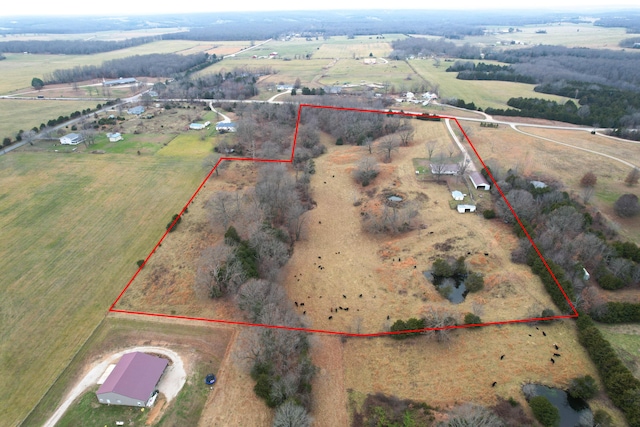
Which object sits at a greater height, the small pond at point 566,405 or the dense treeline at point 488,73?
the dense treeline at point 488,73

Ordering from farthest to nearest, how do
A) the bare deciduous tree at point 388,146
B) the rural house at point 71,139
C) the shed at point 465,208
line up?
the rural house at point 71,139
the bare deciduous tree at point 388,146
the shed at point 465,208

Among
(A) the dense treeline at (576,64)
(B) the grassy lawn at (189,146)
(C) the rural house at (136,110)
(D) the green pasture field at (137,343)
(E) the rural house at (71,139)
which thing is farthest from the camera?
(A) the dense treeline at (576,64)

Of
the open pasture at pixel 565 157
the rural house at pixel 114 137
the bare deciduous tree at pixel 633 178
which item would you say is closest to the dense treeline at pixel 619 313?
the open pasture at pixel 565 157

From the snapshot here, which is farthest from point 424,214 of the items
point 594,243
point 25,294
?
point 25,294

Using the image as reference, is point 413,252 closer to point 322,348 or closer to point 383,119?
point 322,348

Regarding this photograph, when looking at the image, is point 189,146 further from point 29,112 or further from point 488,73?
point 488,73

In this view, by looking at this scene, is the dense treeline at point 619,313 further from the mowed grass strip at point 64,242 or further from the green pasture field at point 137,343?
the mowed grass strip at point 64,242

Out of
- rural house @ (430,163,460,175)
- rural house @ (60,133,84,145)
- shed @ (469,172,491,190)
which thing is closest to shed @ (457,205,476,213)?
shed @ (469,172,491,190)
